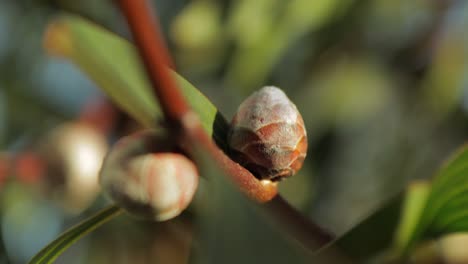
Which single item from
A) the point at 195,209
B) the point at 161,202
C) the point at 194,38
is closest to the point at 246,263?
the point at 161,202

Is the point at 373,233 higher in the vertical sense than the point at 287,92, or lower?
lower

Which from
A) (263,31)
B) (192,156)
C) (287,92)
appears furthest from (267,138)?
(287,92)

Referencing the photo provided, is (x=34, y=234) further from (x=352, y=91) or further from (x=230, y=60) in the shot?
(x=352, y=91)

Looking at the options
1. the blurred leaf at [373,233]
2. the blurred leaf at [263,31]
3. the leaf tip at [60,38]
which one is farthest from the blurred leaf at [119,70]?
the blurred leaf at [263,31]

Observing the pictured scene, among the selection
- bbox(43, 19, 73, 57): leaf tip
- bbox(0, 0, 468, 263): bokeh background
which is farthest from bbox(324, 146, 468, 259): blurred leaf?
bbox(0, 0, 468, 263): bokeh background

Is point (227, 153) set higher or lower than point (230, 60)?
lower

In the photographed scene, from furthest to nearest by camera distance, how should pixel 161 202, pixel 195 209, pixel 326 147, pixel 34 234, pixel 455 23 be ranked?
pixel 455 23
pixel 326 147
pixel 34 234
pixel 195 209
pixel 161 202

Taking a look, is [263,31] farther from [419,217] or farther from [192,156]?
[192,156]
